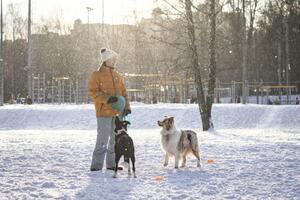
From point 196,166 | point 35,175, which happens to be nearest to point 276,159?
point 196,166

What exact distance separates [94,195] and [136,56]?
50.4 metres

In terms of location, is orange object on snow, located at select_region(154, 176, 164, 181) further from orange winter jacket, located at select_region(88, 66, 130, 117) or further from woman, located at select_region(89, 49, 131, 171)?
orange winter jacket, located at select_region(88, 66, 130, 117)

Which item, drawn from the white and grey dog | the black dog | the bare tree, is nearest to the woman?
the black dog

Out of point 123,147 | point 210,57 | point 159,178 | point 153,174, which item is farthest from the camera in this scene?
point 210,57

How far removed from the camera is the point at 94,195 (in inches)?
272

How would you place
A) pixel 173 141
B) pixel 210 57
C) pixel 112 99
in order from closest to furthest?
pixel 112 99, pixel 173 141, pixel 210 57

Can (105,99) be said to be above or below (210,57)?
below

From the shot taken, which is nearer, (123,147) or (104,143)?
(123,147)

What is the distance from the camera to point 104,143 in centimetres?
888

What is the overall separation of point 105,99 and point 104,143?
762 mm

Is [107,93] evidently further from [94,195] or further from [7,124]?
[7,124]

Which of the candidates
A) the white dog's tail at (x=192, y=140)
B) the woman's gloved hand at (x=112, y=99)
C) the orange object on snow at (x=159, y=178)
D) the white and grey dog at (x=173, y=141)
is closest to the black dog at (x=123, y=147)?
the orange object on snow at (x=159, y=178)

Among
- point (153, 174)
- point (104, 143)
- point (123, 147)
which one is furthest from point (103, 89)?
point (153, 174)

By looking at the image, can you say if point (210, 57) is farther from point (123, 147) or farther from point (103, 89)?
point (123, 147)
